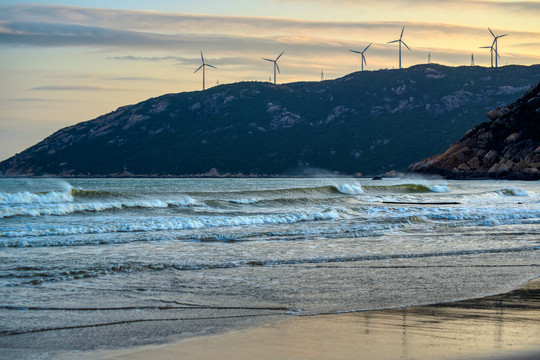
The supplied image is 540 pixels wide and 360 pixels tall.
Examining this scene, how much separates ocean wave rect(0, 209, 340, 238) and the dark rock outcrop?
251ft

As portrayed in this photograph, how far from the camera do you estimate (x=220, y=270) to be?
1414 cm

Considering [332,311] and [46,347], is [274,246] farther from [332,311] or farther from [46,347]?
[46,347]

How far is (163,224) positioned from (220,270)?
10.8m

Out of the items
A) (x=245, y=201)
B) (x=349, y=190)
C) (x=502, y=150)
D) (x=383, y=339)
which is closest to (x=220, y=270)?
(x=383, y=339)

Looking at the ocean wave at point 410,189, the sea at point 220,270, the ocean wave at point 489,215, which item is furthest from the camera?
the ocean wave at point 410,189

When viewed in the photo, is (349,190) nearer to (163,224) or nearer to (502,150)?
(163,224)

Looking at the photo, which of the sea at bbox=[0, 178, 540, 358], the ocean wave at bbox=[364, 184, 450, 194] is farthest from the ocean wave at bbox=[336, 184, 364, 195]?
the sea at bbox=[0, 178, 540, 358]

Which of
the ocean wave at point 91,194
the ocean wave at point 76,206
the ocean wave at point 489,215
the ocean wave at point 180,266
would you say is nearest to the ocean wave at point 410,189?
the ocean wave at point 76,206

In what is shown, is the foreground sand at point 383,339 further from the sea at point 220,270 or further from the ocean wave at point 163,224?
the ocean wave at point 163,224

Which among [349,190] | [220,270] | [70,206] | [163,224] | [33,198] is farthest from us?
[349,190]

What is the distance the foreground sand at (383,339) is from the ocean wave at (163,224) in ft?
45.0

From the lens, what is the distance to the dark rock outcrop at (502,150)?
101500 millimetres

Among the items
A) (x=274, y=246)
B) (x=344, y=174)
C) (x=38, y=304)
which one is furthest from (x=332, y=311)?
(x=344, y=174)

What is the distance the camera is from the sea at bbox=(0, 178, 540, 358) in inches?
366
